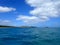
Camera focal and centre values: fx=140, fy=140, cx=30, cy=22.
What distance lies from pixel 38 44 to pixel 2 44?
4645 millimetres

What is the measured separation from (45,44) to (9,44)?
4.62 meters

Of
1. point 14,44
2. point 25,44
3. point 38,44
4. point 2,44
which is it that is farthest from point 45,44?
point 2,44

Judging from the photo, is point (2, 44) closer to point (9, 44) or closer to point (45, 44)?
point (9, 44)

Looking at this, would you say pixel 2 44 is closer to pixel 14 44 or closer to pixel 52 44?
pixel 14 44

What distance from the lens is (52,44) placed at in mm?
17969

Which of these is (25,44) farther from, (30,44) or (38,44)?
(38,44)

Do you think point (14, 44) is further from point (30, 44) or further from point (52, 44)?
point (52, 44)

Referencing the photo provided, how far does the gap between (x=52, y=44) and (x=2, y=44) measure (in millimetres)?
6440

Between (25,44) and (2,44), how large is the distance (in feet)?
10.1

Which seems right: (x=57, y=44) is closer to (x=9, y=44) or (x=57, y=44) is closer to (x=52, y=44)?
(x=52, y=44)

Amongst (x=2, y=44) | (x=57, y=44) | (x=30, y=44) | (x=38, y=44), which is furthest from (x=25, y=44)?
(x=57, y=44)

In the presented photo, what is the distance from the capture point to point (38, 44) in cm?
1800

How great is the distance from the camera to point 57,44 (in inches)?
714

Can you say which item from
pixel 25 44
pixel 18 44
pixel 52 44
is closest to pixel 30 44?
pixel 25 44
